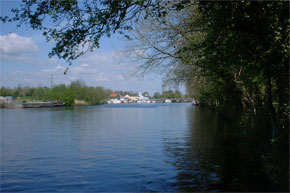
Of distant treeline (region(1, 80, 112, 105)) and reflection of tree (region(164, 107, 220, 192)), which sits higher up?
distant treeline (region(1, 80, 112, 105))

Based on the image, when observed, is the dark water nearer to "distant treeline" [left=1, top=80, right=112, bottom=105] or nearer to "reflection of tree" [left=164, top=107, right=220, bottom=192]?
"reflection of tree" [left=164, top=107, right=220, bottom=192]

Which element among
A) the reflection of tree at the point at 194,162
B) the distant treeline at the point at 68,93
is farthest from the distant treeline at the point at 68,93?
the reflection of tree at the point at 194,162

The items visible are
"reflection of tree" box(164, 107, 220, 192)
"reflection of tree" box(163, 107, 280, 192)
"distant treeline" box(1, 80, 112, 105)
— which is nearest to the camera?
"reflection of tree" box(163, 107, 280, 192)

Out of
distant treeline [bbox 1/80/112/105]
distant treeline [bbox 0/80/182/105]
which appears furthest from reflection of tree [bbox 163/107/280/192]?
distant treeline [bbox 1/80/112/105]

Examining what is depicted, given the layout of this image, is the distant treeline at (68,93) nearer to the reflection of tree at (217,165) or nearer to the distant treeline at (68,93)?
the distant treeline at (68,93)

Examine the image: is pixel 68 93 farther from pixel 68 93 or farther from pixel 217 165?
pixel 217 165

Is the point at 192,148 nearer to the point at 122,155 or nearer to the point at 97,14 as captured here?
the point at 122,155

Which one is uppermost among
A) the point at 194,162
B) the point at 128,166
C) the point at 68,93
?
the point at 68,93

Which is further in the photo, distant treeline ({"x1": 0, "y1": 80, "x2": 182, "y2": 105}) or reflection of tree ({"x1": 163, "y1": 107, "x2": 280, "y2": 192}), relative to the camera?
distant treeline ({"x1": 0, "y1": 80, "x2": 182, "y2": 105})

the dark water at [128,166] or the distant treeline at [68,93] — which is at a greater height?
the distant treeline at [68,93]

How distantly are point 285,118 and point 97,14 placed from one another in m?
7.52

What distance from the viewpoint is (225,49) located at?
10.6 meters

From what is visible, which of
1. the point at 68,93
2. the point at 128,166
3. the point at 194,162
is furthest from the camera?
the point at 68,93

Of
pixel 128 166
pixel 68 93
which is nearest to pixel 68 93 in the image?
pixel 68 93
